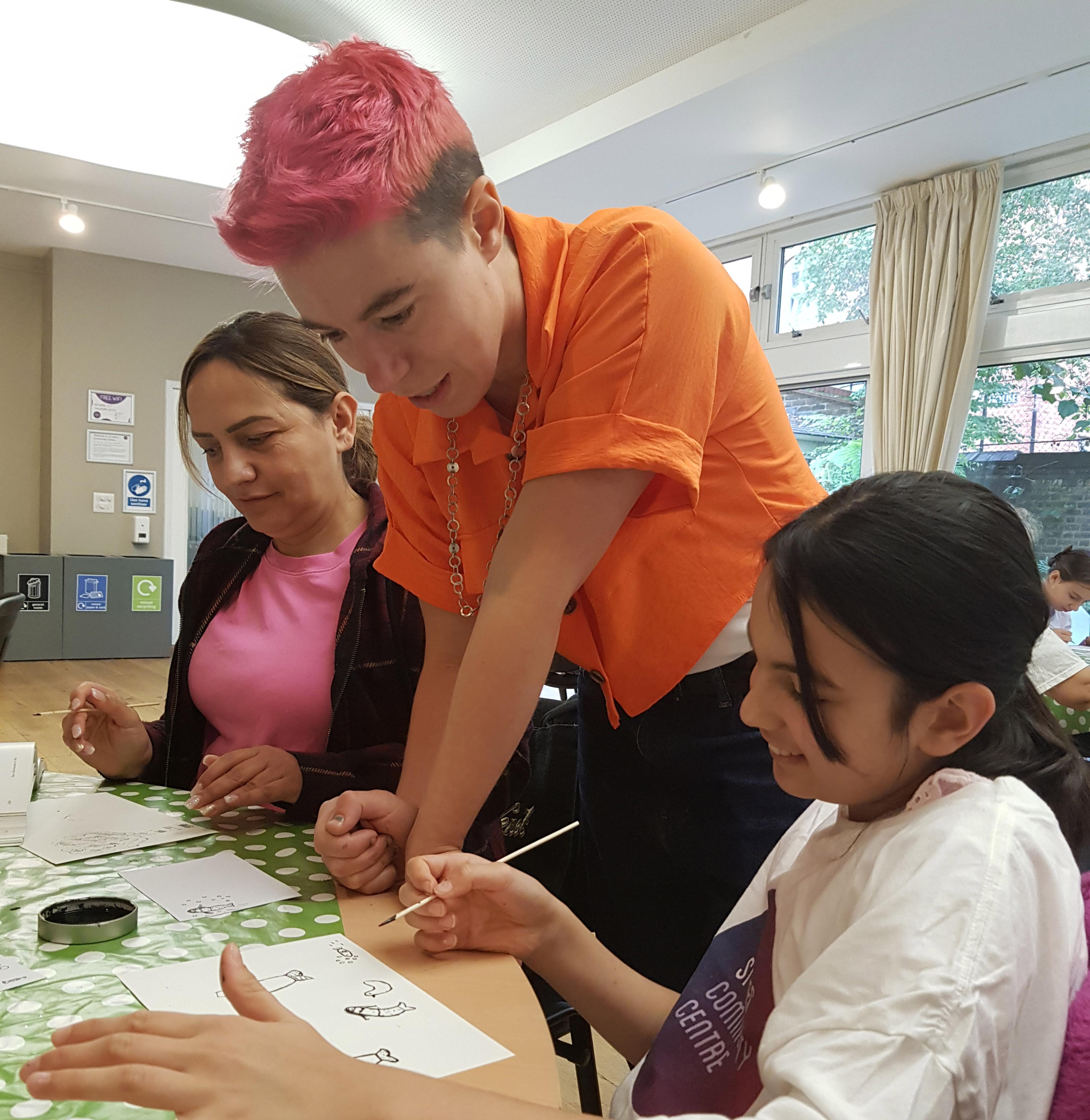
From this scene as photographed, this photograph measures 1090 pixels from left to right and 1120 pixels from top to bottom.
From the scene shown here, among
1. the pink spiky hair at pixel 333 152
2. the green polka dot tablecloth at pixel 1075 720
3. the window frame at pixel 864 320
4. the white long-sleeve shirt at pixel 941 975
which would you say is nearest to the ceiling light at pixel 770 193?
the window frame at pixel 864 320

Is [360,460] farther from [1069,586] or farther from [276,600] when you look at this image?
[1069,586]

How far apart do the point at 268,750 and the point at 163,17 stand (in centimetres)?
389

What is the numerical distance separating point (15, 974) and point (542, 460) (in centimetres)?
61

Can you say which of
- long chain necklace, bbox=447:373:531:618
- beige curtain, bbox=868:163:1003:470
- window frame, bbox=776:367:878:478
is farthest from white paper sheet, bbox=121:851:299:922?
window frame, bbox=776:367:878:478

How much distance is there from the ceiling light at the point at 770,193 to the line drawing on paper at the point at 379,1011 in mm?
4957

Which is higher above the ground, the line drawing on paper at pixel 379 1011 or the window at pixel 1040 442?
the window at pixel 1040 442

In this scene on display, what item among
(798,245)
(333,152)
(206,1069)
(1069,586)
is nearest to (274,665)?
(333,152)

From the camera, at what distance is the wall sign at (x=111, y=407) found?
7180mm

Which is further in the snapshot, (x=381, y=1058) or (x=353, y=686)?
(x=353, y=686)

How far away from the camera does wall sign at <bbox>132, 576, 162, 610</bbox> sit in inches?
277

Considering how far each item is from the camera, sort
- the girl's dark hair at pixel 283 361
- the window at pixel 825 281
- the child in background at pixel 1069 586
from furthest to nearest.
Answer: the window at pixel 825 281 → the child in background at pixel 1069 586 → the girl's dark hair at pixel 283 361

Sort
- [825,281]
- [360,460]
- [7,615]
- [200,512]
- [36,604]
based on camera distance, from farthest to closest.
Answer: [200,512]
[36,604]
[825,281]
[7,615]
[360,460]

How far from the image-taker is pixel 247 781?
48.7 inches

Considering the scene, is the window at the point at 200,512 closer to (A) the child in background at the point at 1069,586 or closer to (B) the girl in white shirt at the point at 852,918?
(A) the child in background at the point at 1069,586
